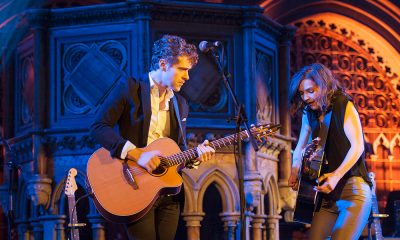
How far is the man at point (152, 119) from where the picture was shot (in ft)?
15.8

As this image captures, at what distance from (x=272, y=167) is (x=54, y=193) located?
260 cm

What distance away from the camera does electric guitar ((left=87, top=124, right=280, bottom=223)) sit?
15.8ft

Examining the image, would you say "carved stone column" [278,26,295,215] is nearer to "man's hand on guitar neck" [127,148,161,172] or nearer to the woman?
the woman

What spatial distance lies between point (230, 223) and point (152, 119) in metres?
3.68

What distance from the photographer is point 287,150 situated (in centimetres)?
937

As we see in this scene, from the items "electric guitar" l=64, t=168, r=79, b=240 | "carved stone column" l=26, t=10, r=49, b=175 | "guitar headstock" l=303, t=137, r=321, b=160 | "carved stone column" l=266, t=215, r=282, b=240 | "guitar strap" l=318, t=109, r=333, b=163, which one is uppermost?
"carved stone column" l=26, t=10, r=49, b=175

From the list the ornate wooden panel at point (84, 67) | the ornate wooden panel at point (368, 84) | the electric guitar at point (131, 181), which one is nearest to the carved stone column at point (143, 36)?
the ornate wooden panel at point (84, 67)

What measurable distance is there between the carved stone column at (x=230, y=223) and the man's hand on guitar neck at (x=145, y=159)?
378 cm

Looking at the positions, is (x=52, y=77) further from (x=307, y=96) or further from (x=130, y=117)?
(x=307, y=96)

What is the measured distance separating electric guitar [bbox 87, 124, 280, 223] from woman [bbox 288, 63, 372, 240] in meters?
0.77

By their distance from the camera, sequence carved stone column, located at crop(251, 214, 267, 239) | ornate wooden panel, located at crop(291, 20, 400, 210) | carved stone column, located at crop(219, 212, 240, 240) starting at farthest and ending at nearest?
ornate wooden panel, located at crop(291, 20, 400, 210), carved stone column, located at crop(251, 214, 267, 239), carved stone column, located at crop(219, 212, 240, 240)

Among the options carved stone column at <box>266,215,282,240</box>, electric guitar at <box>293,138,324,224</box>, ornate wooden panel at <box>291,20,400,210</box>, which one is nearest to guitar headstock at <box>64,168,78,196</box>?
carved stone column at <box>266,215,282,240</box>

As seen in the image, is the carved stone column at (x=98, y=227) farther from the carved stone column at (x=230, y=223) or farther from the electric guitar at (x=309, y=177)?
the electric guitar at (x=309, y=177)

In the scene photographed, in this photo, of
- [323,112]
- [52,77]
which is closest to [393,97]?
[52,77]
